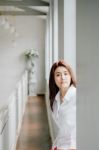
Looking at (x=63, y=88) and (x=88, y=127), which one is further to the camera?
(x=63, y=88)

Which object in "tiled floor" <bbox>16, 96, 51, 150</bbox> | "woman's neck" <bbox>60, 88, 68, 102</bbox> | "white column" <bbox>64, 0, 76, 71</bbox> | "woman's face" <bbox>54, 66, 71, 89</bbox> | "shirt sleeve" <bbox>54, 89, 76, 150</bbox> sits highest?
"white column" <bbox>64, 0, 76, 71</bbox>

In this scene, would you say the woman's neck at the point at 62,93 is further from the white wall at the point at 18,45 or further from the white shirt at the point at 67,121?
the white wall at the point at 18,45

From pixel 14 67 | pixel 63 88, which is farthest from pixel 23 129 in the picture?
pixel 14 67

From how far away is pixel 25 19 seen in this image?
454 inches

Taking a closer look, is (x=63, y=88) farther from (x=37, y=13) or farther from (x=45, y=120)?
(x=37, y=13)

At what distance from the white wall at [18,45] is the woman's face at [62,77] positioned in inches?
358

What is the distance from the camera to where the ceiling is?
8234 millimetres

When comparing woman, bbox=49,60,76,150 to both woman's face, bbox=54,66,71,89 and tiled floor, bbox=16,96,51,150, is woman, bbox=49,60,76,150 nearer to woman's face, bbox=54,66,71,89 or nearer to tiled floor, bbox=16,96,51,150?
woman's face, bbox=54,66,71,89

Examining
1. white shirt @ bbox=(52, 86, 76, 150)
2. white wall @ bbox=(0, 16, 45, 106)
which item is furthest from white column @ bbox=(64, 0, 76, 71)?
white wall @ bbox=(0, 16, 45, 106)

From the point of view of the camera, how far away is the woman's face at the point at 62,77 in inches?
95.0

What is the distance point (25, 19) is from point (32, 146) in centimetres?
690

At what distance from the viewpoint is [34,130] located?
260 inches

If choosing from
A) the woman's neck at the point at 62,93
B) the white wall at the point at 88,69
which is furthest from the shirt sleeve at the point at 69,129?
the white wall at the point at 88,69

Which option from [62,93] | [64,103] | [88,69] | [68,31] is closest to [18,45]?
[68,31]
